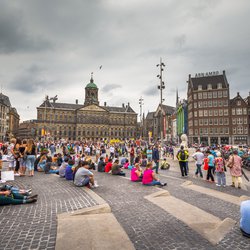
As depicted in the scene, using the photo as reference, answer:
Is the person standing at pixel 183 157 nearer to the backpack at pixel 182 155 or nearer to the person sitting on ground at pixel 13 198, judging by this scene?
the backpack at pixel 182 155

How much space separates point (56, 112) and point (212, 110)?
78.3m

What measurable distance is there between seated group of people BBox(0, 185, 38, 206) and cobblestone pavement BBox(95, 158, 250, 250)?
2520 mm

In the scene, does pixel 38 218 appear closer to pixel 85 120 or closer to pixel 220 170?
pixel 220 170

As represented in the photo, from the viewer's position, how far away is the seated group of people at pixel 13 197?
5.79 metres

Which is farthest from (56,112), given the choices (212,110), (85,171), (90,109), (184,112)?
(85,171)

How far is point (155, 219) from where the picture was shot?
5285mm

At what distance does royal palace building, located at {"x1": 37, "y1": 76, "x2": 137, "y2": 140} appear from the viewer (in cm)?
10481

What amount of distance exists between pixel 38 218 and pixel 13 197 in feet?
5.15

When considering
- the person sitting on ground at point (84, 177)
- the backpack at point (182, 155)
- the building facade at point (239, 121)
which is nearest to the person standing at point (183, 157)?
the backpack at point (182, 155)

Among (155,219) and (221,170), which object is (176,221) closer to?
(155,219)

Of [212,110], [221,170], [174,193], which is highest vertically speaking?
[212,110]

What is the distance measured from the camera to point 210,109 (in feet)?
187

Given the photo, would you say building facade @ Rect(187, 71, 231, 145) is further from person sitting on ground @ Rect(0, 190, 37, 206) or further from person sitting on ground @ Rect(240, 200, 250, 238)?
person sitting on ground @ Rect(0, 190, 37, 206)

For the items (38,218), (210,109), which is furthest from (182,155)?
(210,109)
